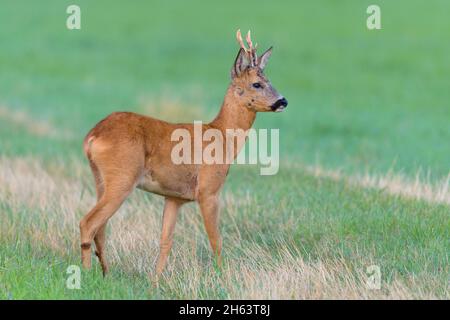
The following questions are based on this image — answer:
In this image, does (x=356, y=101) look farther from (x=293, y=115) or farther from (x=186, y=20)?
(x=186, y=20)

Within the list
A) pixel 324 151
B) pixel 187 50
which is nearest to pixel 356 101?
pixel 324 151

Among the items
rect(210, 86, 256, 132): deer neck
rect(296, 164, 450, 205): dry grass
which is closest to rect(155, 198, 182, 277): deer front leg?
rect(210, 86, 256, 132): deer neck

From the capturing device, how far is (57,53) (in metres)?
37.8

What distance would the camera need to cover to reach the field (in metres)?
9.14

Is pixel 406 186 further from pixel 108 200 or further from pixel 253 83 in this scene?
pixel 108 200

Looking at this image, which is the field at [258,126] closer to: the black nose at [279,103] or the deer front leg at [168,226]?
the deer front leg at [168,226]

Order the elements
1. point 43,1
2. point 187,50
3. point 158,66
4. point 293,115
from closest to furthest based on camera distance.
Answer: point 293,115 → point 158,66 → point 187,50 → point 43,1

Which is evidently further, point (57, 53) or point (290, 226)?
point (57, 53)

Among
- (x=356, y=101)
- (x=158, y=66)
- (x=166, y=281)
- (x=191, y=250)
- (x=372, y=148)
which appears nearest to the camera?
(x=166, y=281)

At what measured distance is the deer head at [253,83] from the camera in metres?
9.78

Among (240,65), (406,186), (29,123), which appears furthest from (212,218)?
(29,123)

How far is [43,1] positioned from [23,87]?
1937 centimetres

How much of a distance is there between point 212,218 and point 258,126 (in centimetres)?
1451

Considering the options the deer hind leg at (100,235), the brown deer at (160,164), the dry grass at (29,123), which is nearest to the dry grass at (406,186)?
the brown deer at (160,164)
